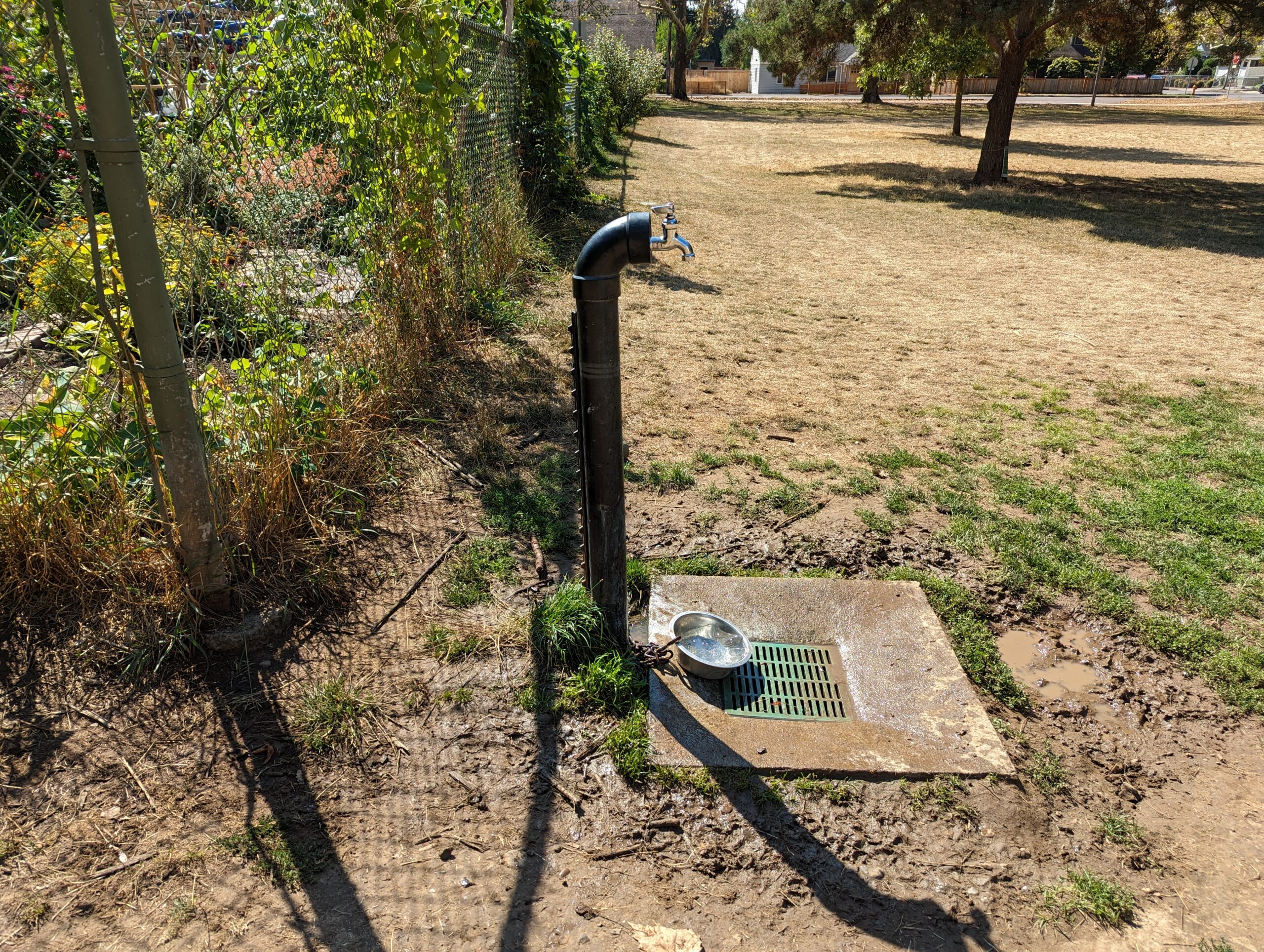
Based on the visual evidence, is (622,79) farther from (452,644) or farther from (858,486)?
(452,644)

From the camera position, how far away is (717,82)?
59.0 metres

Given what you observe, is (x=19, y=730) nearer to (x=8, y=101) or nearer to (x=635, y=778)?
(x=635, y=778)

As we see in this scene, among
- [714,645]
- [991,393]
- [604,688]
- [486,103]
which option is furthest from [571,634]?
[486,103]

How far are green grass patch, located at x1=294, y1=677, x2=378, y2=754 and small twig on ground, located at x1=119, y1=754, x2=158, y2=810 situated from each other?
382 mm

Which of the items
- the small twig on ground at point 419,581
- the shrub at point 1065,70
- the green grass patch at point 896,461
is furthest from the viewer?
the shrub at point 1065,70

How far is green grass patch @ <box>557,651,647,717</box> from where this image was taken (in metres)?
2.61

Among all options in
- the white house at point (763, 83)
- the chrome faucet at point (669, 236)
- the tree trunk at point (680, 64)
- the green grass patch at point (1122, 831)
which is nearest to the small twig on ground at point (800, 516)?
the chrome faucet at point (669, 236)

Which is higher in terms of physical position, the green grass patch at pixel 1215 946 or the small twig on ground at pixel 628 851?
the small twig on ground at pixel 628 851

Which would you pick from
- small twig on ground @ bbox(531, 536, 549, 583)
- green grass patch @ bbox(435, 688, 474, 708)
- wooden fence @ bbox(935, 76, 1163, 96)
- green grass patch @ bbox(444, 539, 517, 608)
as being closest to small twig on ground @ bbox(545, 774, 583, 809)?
green grass patch @ bbox(435, 688, 474, 708)

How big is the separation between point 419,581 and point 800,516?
1.72 meters

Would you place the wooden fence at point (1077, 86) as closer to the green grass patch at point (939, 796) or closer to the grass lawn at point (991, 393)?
the grass lawn at point (991, 393)

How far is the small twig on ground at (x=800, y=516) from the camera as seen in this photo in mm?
3693

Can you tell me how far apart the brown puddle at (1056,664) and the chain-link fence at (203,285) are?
2579 mm

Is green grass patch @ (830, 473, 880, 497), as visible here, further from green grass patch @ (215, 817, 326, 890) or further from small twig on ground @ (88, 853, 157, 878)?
small twig on ground @ (88, 853, 157, 878)
